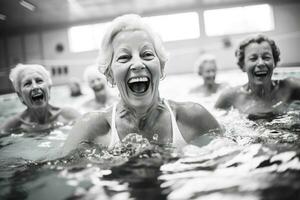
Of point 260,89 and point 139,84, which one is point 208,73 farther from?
point 139,84

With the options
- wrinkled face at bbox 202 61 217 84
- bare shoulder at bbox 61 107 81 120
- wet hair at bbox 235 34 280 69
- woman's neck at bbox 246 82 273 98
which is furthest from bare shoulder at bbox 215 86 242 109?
bare shoulder at bbox 61 107 81 120

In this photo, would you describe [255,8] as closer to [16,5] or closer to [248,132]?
[16,5]

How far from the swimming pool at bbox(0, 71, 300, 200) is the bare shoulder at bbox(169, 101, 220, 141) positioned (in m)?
0.08

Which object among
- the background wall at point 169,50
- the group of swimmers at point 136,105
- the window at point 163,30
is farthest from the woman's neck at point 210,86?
the window at point 163,30

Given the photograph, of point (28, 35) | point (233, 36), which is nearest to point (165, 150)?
point (233, 36)

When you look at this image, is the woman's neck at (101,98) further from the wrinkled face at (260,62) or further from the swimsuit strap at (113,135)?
the swimsuit strap at (113,135)

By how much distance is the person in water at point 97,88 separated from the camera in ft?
18.7

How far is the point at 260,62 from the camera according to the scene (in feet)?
11.2

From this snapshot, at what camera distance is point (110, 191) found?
5.09ft

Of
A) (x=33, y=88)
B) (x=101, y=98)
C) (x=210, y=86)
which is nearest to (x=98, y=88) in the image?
(x=101, y=98)

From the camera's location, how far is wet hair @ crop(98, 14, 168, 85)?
2184mm

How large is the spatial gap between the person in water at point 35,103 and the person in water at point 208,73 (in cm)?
276

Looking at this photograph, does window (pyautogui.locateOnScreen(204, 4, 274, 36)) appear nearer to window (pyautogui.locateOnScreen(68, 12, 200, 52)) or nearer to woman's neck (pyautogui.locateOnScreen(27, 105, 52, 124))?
window (pyautogui.locateOnScreen(68, 12, 200, 52))

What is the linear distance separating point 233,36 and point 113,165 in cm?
1360
